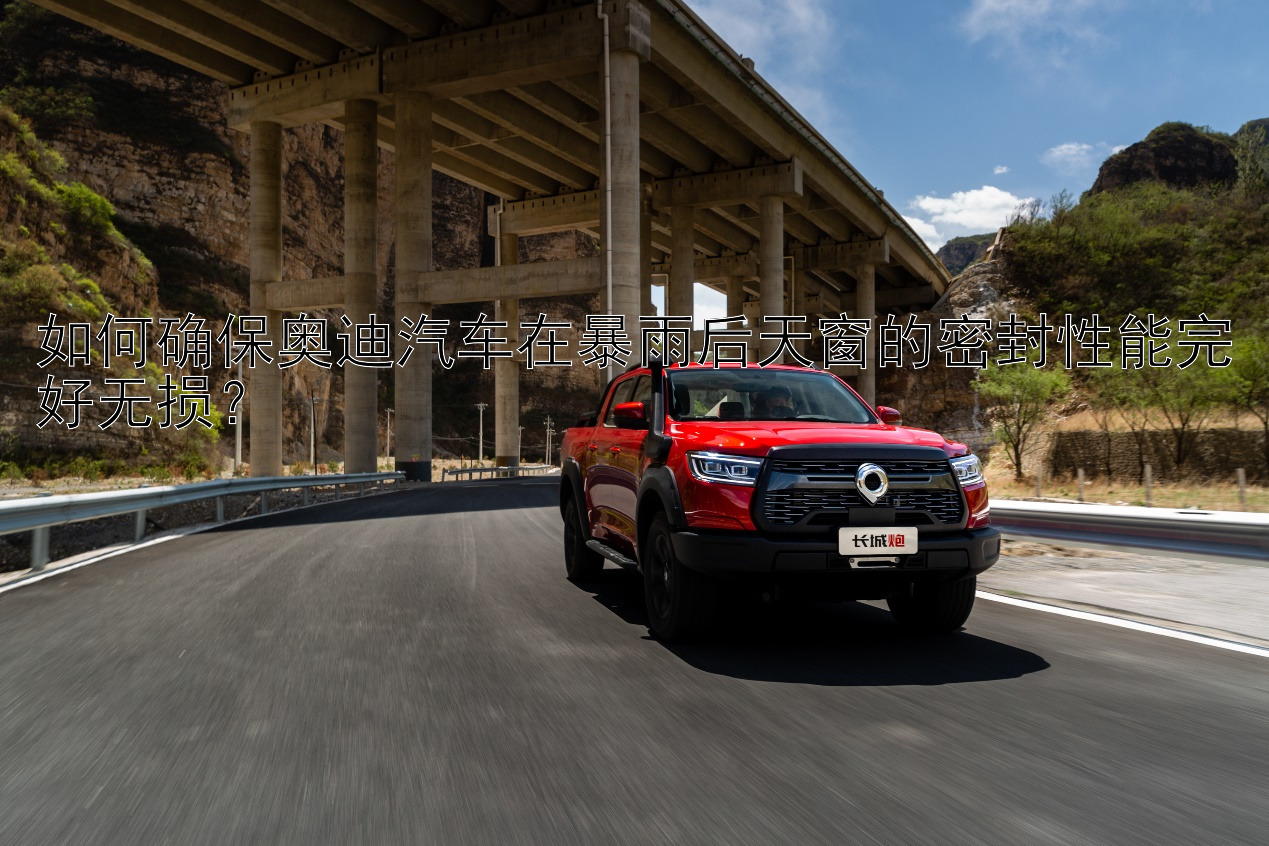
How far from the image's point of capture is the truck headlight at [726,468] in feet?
18.7

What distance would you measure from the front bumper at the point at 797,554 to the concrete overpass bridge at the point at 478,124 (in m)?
Result: 33.2

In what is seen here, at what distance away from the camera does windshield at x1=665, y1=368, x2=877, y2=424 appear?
23.2 ft

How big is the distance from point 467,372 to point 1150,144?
90261 mm

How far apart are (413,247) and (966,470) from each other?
40256 millimetres

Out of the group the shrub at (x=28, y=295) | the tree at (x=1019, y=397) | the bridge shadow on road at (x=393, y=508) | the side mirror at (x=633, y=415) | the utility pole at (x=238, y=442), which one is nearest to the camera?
the side mirror at (x=633, y=415)

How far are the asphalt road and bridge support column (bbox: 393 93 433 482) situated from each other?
3663 cm

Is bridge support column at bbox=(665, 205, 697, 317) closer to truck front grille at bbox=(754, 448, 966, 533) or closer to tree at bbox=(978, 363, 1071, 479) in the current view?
tree at bbox=(978, 363, 1071, 479)

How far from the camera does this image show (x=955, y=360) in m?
69.1

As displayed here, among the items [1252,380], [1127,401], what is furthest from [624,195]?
[1252,380]

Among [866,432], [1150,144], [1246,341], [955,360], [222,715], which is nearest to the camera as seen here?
[222,715]

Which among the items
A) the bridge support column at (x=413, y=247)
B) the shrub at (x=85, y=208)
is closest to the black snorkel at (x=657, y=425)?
the bridge support column at (x=413, y=247)

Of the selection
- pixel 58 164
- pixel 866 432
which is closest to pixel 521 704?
pixel 866 432

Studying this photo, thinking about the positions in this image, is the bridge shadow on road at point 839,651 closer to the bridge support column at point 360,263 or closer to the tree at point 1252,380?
the tree at point 1252,380

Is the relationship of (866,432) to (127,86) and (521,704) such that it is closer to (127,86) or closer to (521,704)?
(521,704)
